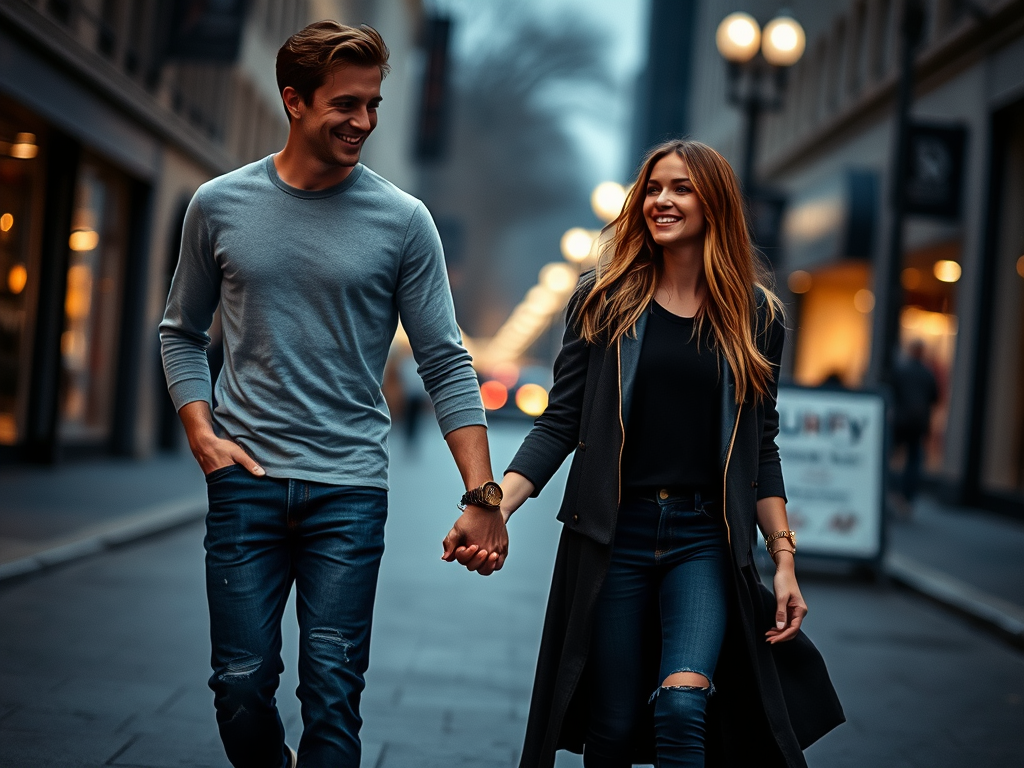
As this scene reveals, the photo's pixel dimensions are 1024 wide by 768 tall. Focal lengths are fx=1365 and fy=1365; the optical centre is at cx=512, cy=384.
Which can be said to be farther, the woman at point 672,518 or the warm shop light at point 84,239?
the warm shop light at point 84,239

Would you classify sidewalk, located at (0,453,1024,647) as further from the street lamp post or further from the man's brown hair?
the man's brown hair

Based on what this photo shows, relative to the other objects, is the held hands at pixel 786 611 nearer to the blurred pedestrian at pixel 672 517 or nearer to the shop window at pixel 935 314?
the blurred pedestrian at pixel 672 517

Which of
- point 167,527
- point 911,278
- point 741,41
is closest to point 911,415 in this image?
point 741,41

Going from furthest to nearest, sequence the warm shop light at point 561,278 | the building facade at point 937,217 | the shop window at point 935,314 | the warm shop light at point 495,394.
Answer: the warm shop light at point 561,278
the warm shop light at point 495,394
the shop window at point 935,314
the building facade at point 937,217

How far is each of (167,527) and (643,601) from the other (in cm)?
822

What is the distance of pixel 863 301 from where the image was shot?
23.5m

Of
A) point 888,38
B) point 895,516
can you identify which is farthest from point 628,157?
point 895,516

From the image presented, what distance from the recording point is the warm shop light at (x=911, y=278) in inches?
790

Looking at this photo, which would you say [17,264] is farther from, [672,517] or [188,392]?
[672,517]

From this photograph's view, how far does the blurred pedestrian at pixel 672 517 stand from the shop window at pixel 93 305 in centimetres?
1304

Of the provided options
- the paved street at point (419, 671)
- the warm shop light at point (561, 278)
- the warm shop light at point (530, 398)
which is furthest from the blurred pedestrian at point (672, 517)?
the warm shop light at point (561, 278)

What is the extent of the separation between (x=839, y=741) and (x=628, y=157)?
83.6 meters

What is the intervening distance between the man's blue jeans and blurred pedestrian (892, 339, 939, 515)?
12520mm

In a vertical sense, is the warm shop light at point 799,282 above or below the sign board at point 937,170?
below
